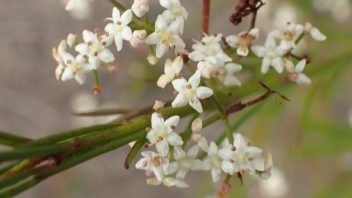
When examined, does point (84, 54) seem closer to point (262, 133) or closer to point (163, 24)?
point (163, 24)

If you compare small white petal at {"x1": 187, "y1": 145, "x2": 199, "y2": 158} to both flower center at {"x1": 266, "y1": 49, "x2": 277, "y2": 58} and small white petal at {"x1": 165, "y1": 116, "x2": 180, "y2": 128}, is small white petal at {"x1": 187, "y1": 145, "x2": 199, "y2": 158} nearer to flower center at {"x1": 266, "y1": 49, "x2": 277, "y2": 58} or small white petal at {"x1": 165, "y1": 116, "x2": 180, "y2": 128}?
small white petal at {"x1": 165, "y1": 116, "x2": 180, "y2": 128}

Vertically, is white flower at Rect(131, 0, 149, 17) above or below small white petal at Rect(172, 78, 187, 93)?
above

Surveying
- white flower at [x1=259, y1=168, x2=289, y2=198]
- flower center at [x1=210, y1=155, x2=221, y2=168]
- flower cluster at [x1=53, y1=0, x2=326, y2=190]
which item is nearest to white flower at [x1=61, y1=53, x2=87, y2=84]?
flower cluster at [x1=53, y1=0, x2=326, y2=190]

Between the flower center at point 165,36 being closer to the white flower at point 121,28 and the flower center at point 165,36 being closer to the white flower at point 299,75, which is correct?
the white flower at point 121,28

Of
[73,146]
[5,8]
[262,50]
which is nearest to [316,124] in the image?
[262,50]

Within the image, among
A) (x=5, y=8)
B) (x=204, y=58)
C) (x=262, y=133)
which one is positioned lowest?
(x=204, y=58)

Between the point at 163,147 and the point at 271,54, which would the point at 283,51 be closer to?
the point at 271,54

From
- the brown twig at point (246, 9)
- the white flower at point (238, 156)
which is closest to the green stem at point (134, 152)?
the white flower at point (238, 156)
